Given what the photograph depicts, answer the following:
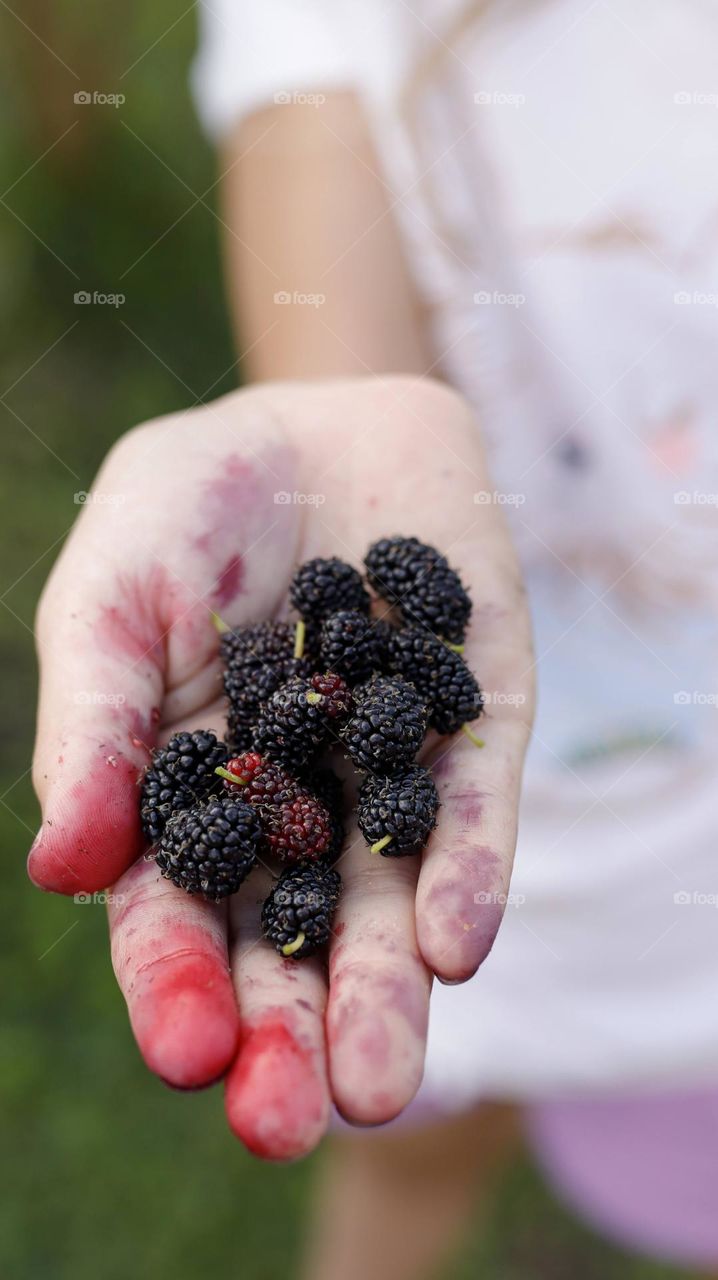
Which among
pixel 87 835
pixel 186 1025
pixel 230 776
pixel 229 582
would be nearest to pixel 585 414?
pixel 229 582

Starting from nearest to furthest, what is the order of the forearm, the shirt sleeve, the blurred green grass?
the shirt sleeve → the forearm → the blurred green grass

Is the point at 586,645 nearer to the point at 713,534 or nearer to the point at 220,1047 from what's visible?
the point at 713,534

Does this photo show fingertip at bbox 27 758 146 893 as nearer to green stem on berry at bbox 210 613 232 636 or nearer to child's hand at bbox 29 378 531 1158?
child's hand at bbox 29 378 531 1158

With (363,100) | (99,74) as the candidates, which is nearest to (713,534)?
(363,100)

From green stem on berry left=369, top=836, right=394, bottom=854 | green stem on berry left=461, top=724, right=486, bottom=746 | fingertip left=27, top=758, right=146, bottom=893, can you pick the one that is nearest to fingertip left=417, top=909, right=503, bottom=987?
green stem on berry left=369, top=836, right=394, bottom=854

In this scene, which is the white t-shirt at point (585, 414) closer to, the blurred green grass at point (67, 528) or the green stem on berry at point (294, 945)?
the green stem on berry at point (294, 945)

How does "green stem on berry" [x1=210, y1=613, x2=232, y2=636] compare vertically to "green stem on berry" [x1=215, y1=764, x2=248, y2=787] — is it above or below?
above

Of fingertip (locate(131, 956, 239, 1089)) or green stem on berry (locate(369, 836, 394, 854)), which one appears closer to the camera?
fingertip (locate(131, 956, 239, 1089))

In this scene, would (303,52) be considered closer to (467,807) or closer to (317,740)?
(317,740)
